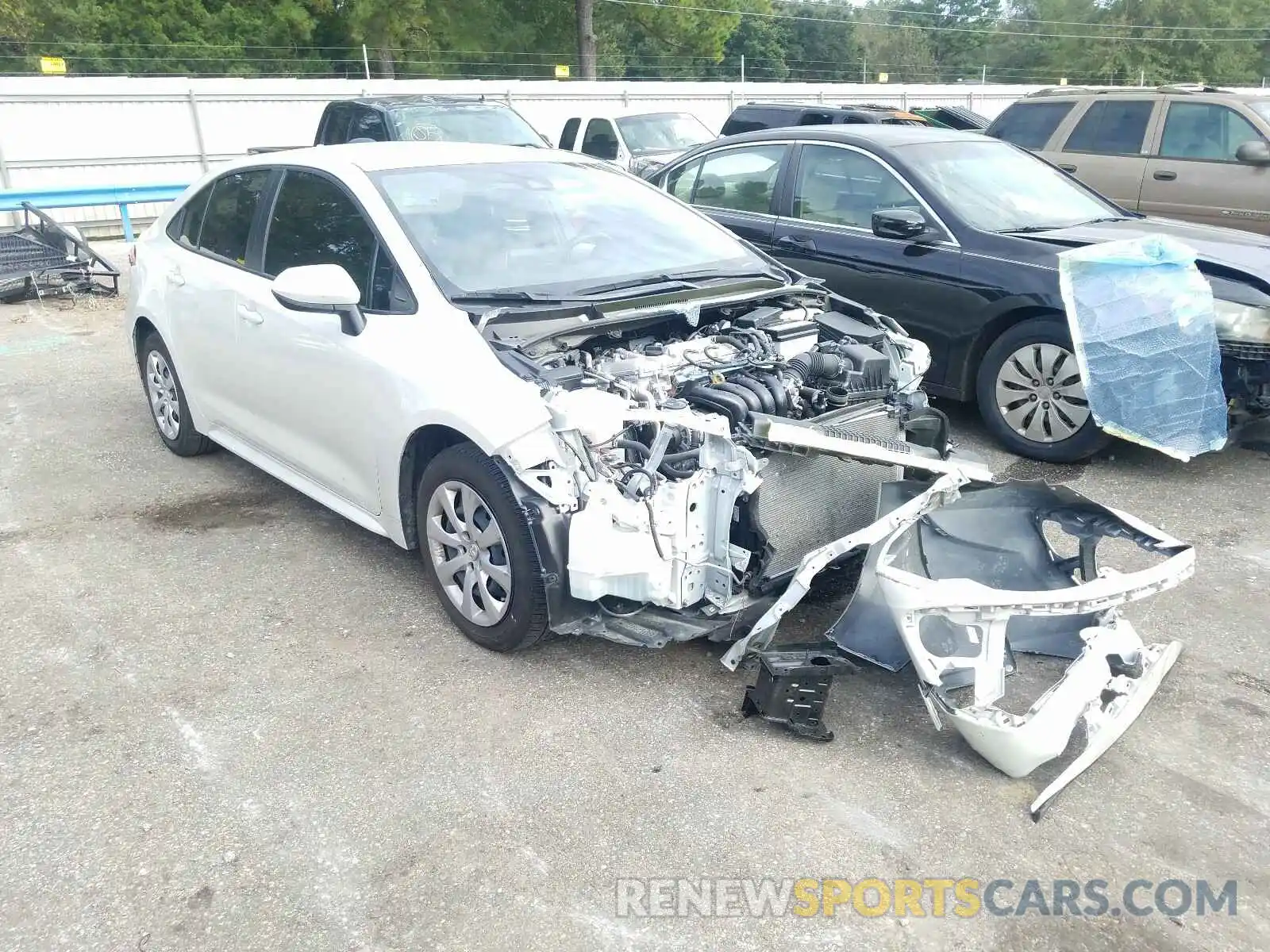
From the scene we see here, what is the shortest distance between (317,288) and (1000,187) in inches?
170

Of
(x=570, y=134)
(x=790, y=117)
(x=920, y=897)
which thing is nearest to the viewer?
(x=920, y=897)

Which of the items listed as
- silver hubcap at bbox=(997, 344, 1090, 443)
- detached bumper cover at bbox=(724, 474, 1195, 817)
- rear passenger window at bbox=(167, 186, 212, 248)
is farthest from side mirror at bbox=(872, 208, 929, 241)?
rear passenger window at bbox=(167, 186, 212, 248)

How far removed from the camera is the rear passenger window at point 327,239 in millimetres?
4008

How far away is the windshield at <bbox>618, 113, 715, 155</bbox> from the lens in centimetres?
1370

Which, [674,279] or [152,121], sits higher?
[152,121]

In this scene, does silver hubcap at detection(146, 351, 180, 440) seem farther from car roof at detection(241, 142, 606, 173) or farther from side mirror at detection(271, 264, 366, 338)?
side mirror at detection(271, 264, 366, 338)

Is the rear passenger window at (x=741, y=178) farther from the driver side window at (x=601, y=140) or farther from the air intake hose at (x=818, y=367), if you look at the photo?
the driver side window at (x=601, y=140)

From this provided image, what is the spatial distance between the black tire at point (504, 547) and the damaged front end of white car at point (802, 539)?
0.19ft

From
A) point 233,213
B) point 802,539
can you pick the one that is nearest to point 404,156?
point 233,213

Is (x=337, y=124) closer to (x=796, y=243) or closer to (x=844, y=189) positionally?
(x=796, y=243)

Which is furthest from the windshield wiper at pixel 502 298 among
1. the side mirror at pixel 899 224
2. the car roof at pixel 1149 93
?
the car roof at pixel 1149 93

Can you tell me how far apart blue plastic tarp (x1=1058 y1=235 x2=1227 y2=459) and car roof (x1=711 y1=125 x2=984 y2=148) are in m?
1.64

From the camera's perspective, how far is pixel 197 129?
672 inches

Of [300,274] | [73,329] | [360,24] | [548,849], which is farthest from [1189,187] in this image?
[360,24]
